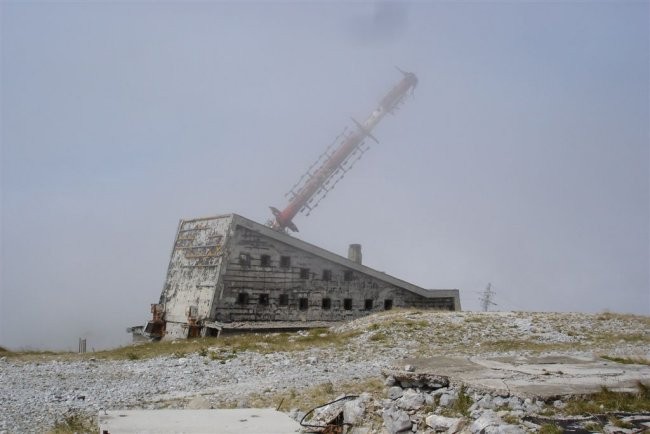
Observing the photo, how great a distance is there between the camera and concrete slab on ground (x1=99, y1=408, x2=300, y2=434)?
5.63 m

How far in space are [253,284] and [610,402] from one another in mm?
20120

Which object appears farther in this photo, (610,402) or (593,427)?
(610,402)

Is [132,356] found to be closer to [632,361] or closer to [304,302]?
[304,302]

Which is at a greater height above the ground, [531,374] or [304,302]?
[304,302]

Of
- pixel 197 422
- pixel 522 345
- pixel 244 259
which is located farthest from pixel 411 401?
pixel 244 259

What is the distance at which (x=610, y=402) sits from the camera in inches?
304

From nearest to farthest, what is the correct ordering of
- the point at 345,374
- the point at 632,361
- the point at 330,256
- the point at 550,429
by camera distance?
the point at 550,429 → the point at 632,361 → the point at 345,374 → the point at 330,256

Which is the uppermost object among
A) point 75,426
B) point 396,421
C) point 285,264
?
point 285,264

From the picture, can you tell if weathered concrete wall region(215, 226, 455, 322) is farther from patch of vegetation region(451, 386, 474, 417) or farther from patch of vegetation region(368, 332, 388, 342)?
patch of vegetation region(451, 386, 474, 417)

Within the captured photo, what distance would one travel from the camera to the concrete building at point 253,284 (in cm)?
2598

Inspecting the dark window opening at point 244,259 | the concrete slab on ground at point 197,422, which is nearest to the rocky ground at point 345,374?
the concrete slab on ground at point 197,422

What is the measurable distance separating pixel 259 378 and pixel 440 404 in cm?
655

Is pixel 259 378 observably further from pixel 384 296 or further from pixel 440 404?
pixel 384 296

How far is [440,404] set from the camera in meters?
8.35
